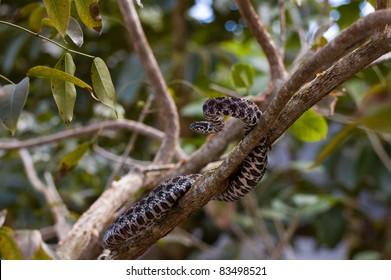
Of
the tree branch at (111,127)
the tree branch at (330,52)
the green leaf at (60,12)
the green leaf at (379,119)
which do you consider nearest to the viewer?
the green leaf at (379,119)

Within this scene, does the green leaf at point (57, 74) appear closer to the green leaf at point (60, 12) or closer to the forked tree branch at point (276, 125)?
the green leaf at point (60, 12)

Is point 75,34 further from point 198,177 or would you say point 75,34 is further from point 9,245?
point 9,245

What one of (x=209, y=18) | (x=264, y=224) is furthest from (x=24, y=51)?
(x=264, y=224)

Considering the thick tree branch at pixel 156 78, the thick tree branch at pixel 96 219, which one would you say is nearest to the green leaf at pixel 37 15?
the thick tree branch at pixel 156 78

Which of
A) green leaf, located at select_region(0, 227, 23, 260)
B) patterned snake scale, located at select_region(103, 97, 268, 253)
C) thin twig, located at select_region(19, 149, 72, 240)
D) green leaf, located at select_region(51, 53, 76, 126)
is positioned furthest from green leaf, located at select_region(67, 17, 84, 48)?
thin twig, located at select_region(19, 149, 72, 240)

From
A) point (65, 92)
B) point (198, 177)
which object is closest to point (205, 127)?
point (198, 177)

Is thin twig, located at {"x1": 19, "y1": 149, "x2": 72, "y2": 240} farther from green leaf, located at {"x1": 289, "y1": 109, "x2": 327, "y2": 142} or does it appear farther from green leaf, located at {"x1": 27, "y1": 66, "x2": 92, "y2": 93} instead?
green leaf, located at {"x1": 27, "y1": 66, "x2": 92, "y2": 93}

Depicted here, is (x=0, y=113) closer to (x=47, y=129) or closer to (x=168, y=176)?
(x=168, y=176)
